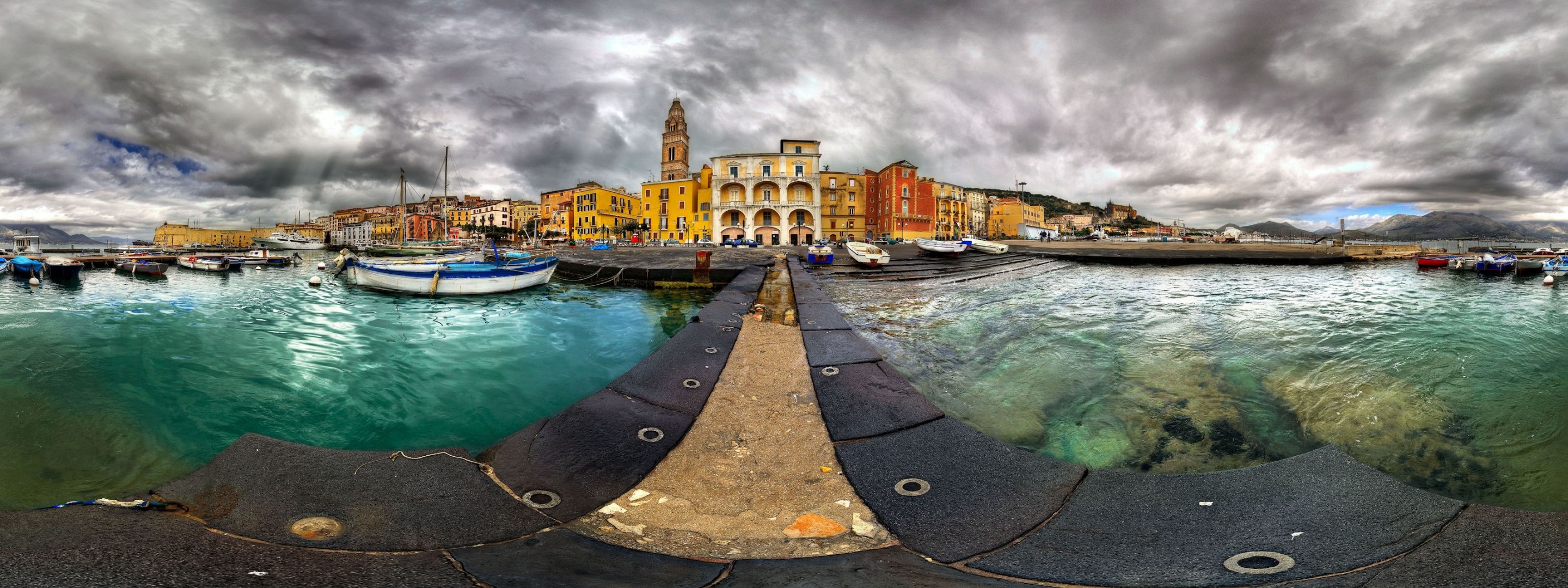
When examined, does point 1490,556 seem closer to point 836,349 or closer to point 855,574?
point 855,574

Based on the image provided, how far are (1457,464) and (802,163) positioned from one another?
47.0m

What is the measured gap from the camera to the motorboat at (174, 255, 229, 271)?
→ 28281 mm

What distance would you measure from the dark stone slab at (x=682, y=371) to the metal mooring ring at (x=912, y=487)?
76.1 inches

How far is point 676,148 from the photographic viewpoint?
232ft

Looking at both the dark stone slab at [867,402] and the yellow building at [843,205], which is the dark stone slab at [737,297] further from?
the yellow building at [843,205]

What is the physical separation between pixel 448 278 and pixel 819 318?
45.3ft

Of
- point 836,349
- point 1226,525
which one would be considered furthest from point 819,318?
point 1226,525

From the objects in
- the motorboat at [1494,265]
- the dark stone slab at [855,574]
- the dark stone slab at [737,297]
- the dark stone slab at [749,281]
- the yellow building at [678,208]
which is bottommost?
the dark stone slab at [855,574]

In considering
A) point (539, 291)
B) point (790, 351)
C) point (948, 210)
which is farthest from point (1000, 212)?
point (790, 351)

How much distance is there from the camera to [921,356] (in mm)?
6715

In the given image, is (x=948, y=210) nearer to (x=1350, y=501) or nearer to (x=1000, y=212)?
(x=1000, y=212)

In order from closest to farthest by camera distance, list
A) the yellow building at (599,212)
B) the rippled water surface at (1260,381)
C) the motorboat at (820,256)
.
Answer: the rippled water surface at (1260,381), the motorboat at (820,256), the yellow building at (599,212)

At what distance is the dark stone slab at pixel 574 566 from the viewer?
2.02 metres

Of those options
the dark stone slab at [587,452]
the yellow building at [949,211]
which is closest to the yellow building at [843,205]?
the yellow building at [949,211]
